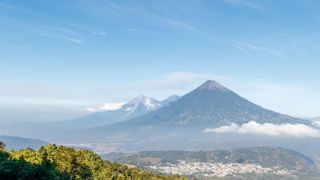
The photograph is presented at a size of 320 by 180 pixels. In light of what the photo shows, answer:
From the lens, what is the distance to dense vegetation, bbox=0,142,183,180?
49.1m

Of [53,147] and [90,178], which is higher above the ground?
[53,147]

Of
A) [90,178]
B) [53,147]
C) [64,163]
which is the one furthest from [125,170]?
[64,163]

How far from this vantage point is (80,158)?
11175 cm

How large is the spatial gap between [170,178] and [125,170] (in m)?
18.6

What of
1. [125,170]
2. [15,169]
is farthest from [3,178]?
[125,170]

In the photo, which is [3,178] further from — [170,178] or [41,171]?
[170,178]

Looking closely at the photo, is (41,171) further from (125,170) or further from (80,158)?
(125,170)

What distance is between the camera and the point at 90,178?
105 meters

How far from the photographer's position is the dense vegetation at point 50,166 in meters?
49.1

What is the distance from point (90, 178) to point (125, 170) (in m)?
47.8

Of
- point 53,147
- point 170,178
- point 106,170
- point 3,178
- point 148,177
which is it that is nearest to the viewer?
point 3,178

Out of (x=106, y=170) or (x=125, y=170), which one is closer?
(x=106, y=170)

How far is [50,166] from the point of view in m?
57.2

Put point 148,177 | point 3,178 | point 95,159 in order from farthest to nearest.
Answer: point 148,177 < point 95,159 < point 3,178
